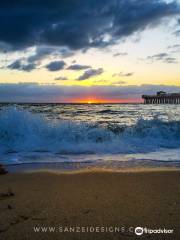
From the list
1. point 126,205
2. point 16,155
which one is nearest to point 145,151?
point 16,155

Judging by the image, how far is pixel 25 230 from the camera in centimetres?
306

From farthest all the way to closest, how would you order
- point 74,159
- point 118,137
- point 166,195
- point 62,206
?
1. point 118,137
2. point 74,159
3. point 166,195
4. point 62,206

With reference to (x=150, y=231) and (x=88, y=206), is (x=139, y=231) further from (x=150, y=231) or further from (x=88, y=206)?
(x=88, y=206)

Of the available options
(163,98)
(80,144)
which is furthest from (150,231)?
(163,98)

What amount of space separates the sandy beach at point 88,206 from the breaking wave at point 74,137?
4.34 meters

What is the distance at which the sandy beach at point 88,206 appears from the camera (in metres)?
3.07

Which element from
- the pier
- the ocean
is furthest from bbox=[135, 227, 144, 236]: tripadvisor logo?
the pier

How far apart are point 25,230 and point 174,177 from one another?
3.41m

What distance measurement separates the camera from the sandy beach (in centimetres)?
307

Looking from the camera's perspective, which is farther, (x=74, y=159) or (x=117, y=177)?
(x=74, y=159)

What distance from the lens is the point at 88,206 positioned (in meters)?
3.78

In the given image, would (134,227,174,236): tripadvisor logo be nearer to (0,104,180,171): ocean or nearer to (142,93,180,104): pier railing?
(0,104,180,171): ocean

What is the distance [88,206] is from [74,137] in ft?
25.7

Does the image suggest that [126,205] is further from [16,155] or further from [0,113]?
[0,113]
